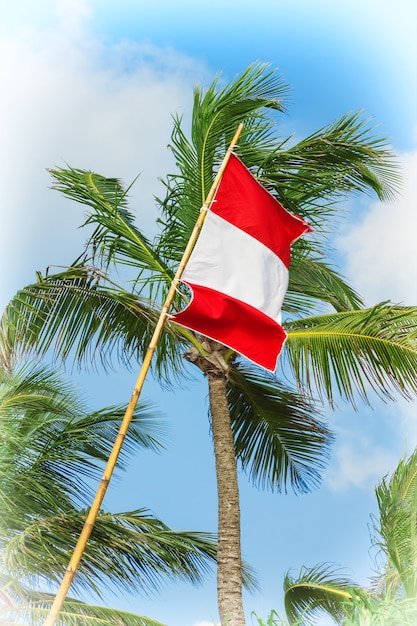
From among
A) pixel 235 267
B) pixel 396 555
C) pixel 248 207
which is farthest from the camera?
pixel 248 207

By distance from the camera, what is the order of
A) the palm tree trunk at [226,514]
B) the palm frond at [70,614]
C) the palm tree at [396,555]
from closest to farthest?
the palm tree at [396,555]
the palm frond at [70,614]
the palm tree trunk at [226,514]

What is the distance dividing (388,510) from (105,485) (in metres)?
1.96

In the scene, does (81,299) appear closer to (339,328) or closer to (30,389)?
(30,389)

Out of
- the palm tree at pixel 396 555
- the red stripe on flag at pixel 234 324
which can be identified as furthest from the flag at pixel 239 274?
the palm tree at pixel 396 555

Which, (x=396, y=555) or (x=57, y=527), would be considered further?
(x=57, y=527)

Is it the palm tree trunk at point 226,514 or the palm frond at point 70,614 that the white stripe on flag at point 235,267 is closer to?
the palm tree trunk at point 226,514

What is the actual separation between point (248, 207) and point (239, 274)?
67 cm

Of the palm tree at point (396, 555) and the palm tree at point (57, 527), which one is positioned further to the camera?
the palm tree at point (57, 527)

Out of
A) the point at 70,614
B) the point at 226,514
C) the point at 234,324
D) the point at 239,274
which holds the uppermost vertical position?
the point at 239,274

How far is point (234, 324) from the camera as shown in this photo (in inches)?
293

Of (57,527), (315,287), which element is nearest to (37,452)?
(57,527)

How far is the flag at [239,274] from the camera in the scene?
23.8ft

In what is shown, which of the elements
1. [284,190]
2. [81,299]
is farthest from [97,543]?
[284,190]

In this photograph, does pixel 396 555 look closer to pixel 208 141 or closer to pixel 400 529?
pixel 400 529
